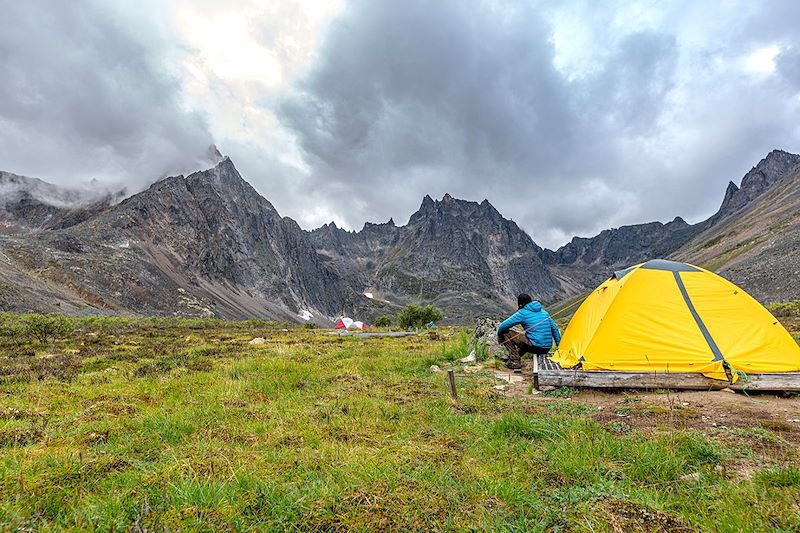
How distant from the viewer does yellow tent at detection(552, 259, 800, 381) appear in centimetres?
938

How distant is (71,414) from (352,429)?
18.9 feet

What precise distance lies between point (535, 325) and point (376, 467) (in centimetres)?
956

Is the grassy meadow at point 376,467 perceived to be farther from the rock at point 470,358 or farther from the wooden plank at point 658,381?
the rock at point 470,358

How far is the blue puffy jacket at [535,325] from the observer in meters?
12.8

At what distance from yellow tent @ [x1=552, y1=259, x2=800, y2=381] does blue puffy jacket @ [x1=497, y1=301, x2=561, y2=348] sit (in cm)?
126

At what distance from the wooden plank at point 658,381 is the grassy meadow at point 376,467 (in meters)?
0.78

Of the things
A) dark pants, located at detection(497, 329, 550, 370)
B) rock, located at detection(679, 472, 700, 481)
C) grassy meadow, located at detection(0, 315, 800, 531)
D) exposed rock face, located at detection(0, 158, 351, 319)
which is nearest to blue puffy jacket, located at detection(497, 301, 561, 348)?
dark pants, located at detection(497, 329, 550, 370)

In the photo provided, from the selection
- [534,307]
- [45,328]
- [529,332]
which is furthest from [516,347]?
[45,328]

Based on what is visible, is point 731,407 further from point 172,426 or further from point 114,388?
point 114,388

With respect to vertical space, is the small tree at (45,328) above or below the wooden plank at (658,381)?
above

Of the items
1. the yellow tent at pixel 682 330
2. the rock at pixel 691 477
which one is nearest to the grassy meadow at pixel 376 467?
the rock at pixel 691 477

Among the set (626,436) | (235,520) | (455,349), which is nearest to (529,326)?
(455,349)

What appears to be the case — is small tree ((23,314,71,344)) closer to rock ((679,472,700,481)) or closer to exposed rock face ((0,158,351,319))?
rock ((679,472,700,481))

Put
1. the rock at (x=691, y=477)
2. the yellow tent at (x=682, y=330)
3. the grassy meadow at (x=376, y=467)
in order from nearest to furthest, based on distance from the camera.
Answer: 1. the grassy meadow at (x=376, y=467)
2. the rock at (x=691, y=477)
3. the yellow tent at (x=682, y=330)
